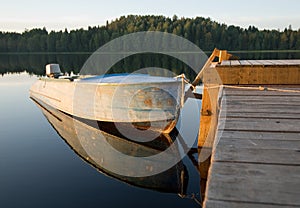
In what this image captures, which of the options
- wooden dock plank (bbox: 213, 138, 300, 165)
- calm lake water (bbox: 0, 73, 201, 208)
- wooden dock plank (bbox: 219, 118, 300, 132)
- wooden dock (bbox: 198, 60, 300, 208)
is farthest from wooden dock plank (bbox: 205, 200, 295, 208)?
calm lake water (bbox: 0, 73, 201, 208)

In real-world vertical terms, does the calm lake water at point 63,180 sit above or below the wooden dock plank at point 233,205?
below

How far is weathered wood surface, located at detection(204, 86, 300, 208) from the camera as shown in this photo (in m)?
1.44

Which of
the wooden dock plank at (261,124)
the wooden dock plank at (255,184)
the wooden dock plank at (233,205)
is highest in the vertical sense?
the wooden dock plank at (261,124)

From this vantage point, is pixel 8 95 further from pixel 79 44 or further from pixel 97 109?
pixel 79 44

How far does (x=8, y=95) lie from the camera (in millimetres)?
23062

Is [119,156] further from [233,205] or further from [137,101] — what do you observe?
[233,205]

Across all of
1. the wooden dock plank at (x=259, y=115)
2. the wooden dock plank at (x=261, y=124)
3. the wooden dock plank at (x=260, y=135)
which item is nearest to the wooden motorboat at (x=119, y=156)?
the wooden dock plank at (x=259, y=115)

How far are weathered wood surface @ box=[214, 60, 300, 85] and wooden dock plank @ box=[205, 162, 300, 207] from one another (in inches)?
152

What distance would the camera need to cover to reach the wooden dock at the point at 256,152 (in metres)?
1.46

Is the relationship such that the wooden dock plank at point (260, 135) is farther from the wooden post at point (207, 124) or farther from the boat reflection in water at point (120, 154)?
the boat reflection in water at point (120, 154)

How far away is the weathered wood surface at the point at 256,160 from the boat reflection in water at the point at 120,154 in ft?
14.8

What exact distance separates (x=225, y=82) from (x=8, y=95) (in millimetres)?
21714

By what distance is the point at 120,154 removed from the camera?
377 inches

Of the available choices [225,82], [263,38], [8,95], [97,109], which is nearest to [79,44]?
[263,38]
